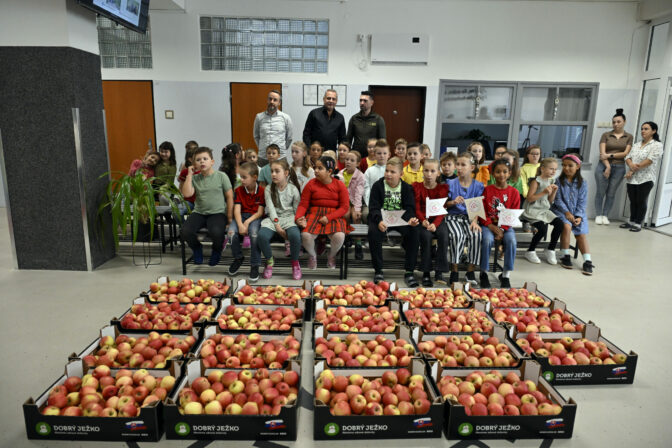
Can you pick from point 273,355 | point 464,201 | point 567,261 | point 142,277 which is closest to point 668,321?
point 567,261

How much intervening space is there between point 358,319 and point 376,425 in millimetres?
994

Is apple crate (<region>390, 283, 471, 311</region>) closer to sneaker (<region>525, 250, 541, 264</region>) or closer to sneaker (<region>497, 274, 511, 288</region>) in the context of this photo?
sneaker (<region>497, 274, 511, 288</region>)

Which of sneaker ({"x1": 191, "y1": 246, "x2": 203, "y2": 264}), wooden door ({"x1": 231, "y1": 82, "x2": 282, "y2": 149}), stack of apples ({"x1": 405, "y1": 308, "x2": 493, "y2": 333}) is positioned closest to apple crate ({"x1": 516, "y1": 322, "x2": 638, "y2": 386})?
stack of apples ({"x1": 405, "y1": 308, "x2": 493, "y2": 333})

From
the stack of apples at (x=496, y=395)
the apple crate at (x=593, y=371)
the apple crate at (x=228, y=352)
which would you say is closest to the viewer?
the stack of apples at (x=496, y=395)

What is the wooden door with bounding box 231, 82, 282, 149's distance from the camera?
294 inches

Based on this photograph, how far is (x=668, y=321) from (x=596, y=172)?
14.9ft

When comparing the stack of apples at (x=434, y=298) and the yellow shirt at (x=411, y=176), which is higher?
the yellow shirt at (x=411, y=176)

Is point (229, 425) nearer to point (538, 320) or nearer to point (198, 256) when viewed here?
point (538, 320)

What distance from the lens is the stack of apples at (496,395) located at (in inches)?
85.4

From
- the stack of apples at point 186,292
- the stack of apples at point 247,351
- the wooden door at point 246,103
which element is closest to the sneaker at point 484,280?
the stack of apples at point 247,351

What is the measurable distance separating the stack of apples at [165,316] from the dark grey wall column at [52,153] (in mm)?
1930

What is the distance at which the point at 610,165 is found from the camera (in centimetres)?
734

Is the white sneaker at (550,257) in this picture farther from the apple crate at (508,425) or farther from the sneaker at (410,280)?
the apple crate at (508,425)

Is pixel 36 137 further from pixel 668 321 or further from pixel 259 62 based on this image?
pixel 668 321
